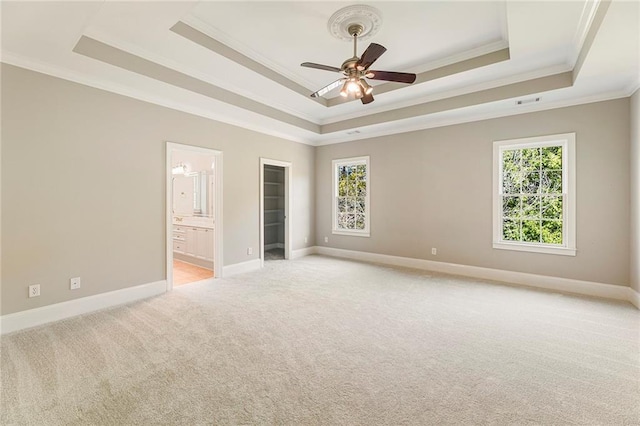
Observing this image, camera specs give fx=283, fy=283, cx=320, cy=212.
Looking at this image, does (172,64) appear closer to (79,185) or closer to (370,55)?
(79,185)

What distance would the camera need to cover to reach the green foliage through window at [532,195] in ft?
14.3

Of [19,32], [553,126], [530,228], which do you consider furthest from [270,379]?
[553,126]

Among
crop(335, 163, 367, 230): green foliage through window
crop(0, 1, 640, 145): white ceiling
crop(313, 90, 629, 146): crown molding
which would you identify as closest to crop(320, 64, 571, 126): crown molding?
crop(0, 1, 640, 145): white ceiling

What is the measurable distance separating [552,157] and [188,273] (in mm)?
6478

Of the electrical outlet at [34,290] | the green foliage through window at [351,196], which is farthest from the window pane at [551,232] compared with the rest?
the electrical outlet at [34,290]

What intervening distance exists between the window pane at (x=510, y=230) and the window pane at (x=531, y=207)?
186 mm

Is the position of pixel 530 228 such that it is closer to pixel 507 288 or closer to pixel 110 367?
pixel 507 288

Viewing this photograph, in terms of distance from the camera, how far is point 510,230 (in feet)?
15.5

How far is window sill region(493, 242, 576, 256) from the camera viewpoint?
4.20 meters

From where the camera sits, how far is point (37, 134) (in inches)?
121

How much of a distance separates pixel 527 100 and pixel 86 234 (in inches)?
244

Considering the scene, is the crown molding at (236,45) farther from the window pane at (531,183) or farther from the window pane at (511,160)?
the window pane at (531,183)

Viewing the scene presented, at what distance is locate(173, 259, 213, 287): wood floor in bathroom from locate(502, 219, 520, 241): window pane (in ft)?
17.0

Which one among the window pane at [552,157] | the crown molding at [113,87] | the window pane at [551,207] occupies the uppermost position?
the crown molding at [113,87]
